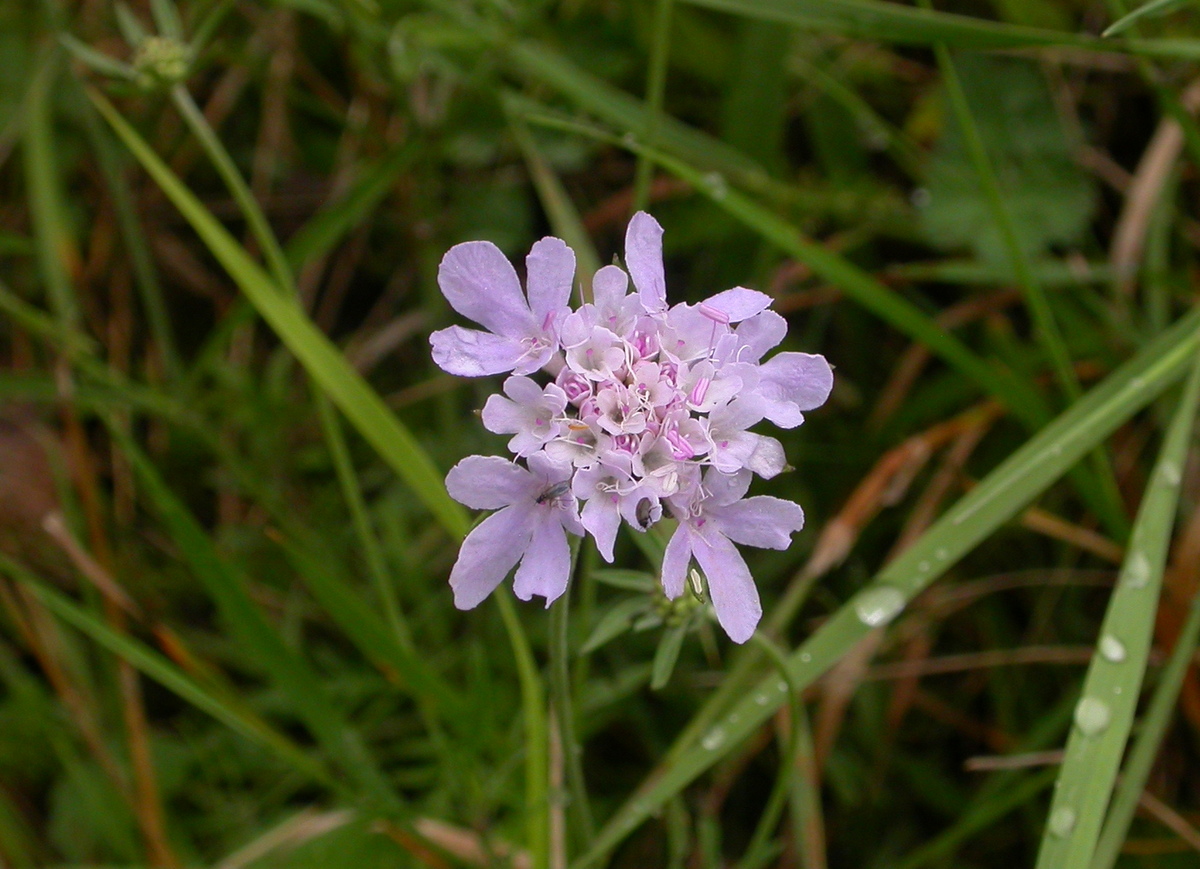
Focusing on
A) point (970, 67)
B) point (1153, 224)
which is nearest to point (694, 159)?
point (970, 67)

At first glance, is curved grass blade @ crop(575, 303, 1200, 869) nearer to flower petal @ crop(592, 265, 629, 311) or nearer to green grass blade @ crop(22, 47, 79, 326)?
flower petal @ crop(592, 265, 629, 311)

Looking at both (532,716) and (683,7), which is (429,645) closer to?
(532,716)

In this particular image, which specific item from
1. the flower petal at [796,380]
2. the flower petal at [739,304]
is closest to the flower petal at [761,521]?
the flower petal at [796,380]

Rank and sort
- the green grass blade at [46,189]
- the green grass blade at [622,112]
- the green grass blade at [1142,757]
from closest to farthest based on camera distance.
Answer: the green grass blade at [1142,757] → the green grass blade at [622,112] → the green grass blade at [46,189]

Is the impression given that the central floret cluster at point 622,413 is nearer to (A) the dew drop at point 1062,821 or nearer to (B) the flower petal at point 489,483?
(B) the flower petal at point 489,483

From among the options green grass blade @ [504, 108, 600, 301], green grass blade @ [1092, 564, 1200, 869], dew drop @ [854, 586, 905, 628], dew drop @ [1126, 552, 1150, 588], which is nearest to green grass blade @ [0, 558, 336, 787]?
dew drop @ [854, 586, 905, 628]
